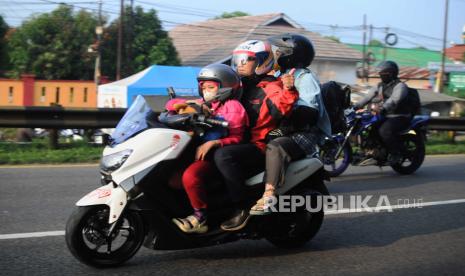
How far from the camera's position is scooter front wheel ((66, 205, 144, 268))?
4.21 m

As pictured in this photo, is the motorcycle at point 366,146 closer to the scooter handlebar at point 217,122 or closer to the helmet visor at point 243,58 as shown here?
the helmet visor at point 243,58

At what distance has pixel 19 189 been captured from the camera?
749 centimetres

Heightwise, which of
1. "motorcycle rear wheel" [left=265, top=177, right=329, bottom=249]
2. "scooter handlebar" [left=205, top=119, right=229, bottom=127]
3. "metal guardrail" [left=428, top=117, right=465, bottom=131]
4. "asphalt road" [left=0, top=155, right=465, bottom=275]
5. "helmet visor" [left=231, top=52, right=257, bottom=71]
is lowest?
"metal guardrail" [left=428, top=117, right=465, bottom=131]

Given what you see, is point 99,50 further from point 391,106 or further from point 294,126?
point 294,126

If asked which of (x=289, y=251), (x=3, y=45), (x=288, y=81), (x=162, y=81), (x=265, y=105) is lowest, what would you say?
(x=162, y=81)

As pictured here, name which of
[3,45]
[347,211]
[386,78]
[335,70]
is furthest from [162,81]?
[335,70]

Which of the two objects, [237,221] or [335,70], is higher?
[237,221]

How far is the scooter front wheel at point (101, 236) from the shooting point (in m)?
4.21

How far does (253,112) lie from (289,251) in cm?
127

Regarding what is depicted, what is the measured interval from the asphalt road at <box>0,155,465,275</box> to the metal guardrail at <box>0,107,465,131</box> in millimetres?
2624

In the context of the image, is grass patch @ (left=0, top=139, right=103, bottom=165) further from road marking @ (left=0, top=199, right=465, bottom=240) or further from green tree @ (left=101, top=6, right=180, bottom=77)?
green tree @ (left=101, top=6, right=180, bottom=77)

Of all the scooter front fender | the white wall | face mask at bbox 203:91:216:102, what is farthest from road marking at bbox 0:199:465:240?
the white wall

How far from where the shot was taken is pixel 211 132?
15.3ft

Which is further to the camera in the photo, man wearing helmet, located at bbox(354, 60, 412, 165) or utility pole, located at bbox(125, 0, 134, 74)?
utility pole, located at bbox(125, 0, 134, 74)
